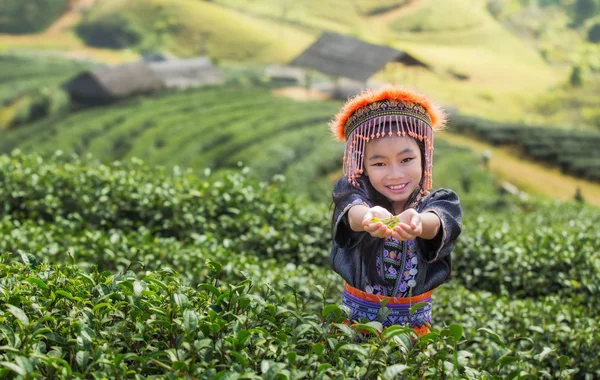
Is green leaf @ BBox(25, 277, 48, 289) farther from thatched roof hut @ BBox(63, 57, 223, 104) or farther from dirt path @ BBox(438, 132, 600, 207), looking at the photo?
thatched roof hut @ BBox(63, 57, 223, 104)

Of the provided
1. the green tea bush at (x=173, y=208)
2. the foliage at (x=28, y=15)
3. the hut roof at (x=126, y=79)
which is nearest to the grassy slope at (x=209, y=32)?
the foliage at (x=28, y=15)

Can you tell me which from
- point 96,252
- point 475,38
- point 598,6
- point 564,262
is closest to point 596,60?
point 598,6

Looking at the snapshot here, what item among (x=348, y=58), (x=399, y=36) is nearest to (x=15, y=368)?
(x=348, y=58)

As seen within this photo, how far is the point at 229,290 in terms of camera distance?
265 cm

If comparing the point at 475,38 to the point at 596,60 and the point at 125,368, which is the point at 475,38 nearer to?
the point at 596,60

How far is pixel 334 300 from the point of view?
4.62 metres

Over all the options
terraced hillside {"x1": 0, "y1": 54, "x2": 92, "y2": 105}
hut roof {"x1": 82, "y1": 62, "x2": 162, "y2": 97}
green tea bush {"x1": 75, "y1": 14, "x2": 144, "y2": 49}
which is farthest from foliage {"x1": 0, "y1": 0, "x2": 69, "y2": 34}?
hut roof {"x1": 82, "y1": 62, "x2": 162, "y2": 97}

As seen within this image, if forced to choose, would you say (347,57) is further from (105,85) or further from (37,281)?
(37,281)

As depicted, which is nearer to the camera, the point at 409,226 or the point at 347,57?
the point at 409,226

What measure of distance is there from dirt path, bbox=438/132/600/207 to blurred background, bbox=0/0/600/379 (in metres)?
0.07

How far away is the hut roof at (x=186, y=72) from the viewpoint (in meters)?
22.7

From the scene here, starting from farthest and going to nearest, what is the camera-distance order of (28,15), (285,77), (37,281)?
(28,15)
(285,77)
(37,281)

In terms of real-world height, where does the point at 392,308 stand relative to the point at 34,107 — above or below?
above

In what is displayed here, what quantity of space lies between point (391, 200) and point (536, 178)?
1469cm
